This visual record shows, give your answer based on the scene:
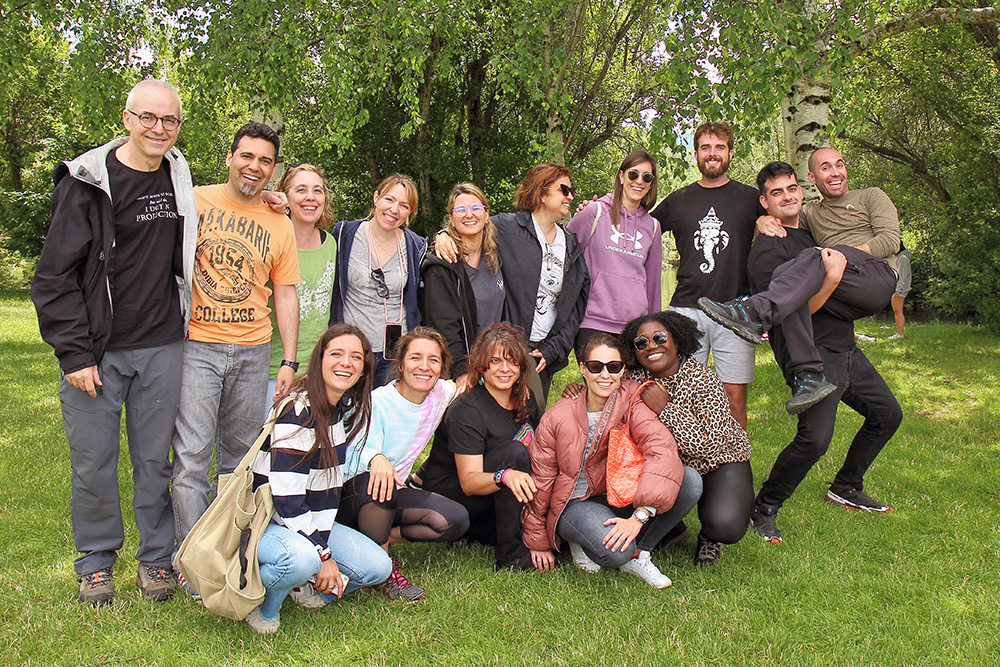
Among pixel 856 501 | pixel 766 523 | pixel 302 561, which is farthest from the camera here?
pixel 856 501

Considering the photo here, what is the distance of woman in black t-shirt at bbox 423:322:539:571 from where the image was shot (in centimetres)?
407

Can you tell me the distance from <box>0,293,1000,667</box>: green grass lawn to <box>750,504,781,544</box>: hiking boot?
0.08 metres

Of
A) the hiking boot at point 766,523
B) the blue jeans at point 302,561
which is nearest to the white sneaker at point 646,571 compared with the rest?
the hiking boot at point 766,523

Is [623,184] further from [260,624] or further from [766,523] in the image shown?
[260,624]

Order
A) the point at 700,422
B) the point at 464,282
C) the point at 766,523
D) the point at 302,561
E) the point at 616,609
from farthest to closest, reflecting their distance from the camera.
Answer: the point at 766,523 < the point at 464,282 < the point at 700,422 < the point at 616,609 < the point at 302,561

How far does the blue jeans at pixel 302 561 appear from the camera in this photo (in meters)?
3.35

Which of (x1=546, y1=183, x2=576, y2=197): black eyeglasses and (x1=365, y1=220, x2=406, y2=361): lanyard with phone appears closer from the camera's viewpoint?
(x1=365, y1=220, x2=406, y2=361): lanyard with phone

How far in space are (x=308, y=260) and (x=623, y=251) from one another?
2.07m

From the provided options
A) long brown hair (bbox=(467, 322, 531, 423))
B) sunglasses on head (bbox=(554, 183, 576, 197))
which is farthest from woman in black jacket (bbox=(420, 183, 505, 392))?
sunglasses on head (bbox=(554, 183, 576, 197))

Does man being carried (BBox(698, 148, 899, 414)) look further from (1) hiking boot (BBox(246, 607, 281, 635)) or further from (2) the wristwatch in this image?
(1) hiking boot (BBox(246, 607, 281, 635))

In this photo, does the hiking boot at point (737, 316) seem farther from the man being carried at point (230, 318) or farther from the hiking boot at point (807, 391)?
the man being carried at point (230, 318)

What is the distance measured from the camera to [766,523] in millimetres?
4816

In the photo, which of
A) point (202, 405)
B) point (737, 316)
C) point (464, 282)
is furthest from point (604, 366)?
point (202, 405)

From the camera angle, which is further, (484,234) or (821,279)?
(484,234)
